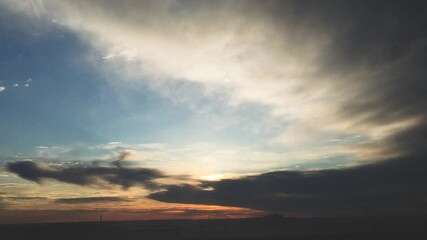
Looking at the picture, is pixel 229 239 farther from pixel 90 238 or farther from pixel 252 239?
pixel 90 238

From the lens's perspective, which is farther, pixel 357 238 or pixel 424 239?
pixel 357 238

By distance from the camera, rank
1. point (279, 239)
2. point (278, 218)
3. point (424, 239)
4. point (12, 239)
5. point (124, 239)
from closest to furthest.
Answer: point (424, 239) → point (279, 239) → point (124, 239) → point (12, 239) → point (278, 218)

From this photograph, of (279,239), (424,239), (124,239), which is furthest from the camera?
(124,239)

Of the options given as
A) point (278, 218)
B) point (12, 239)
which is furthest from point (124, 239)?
point (278, 218)

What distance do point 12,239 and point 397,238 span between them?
6743cm

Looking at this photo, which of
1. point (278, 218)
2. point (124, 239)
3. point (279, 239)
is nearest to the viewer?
point (279, 239)

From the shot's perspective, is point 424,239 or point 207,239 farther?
point 207,239

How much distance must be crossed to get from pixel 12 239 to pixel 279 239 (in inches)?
1941

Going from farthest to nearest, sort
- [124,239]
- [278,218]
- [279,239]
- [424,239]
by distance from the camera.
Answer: [278,218], [124,239], [279,239], [424,239]

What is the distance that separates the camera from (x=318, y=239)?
199 ft

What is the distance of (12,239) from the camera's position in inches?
2744

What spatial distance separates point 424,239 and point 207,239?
32746 millimetres

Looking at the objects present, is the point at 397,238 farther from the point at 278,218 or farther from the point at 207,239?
the point at 278,218

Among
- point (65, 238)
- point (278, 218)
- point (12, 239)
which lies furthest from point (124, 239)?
point (278, 218)
